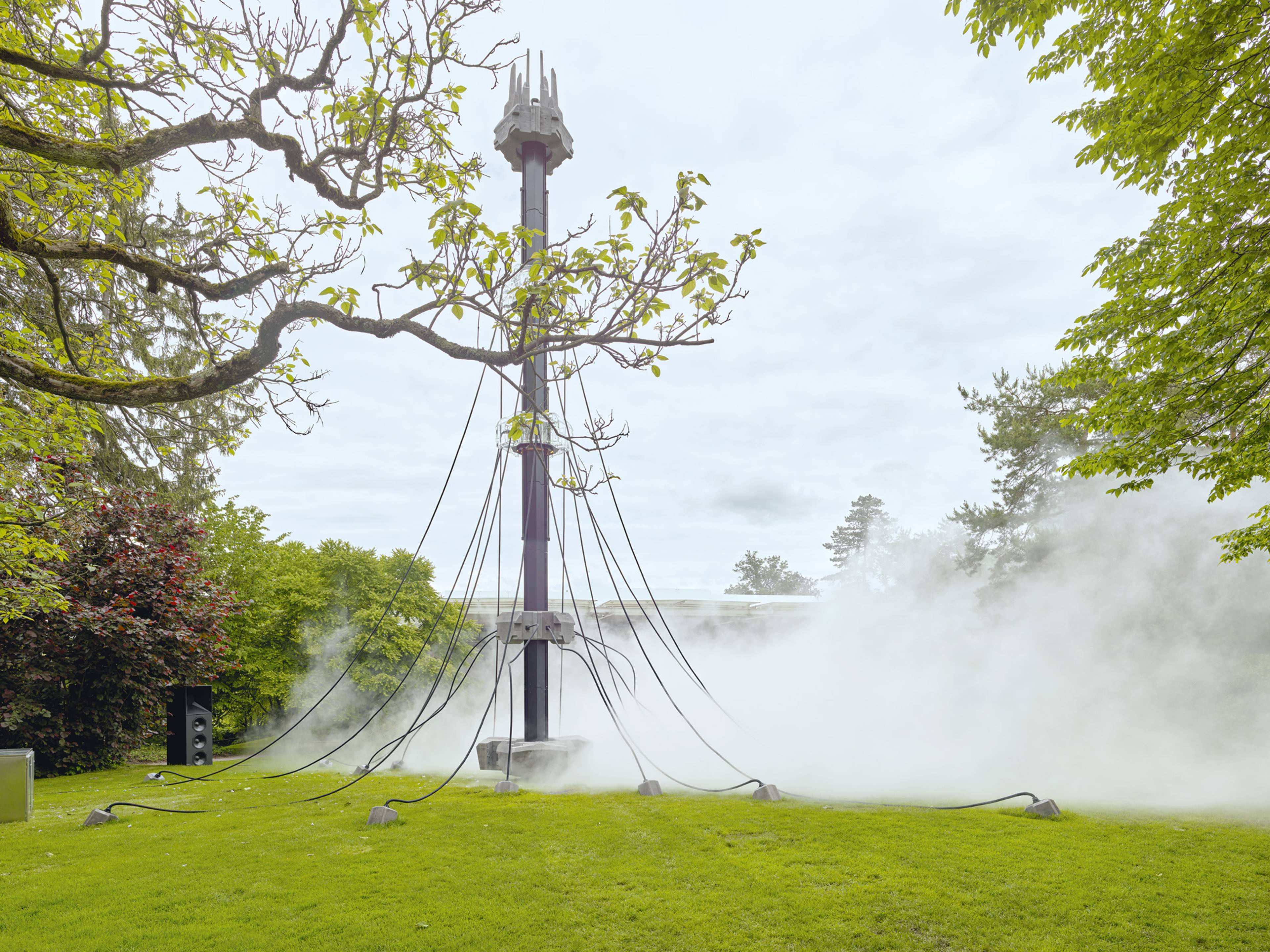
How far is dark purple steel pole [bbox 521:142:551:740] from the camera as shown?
9336 mm

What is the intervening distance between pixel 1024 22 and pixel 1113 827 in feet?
21.4

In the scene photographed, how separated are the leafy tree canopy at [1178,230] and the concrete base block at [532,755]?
6.64 m

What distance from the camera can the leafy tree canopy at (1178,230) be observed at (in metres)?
4.74

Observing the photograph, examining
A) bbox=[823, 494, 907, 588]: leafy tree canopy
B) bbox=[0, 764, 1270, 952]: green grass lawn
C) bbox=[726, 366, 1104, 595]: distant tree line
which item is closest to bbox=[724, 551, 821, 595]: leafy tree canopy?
bbox=[823, 494, 907, 588]: leafy tree canopy

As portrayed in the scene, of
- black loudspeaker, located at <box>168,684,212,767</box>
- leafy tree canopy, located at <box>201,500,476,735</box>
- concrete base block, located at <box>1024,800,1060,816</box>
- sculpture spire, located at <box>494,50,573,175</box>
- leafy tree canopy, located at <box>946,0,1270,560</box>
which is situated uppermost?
sculpture spire, located at <box>494,50,573,175</box>

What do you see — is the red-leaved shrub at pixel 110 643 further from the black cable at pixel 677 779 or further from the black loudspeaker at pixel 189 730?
the black cable at pixel 677 779

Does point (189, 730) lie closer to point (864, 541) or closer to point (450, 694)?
point (450, 694)

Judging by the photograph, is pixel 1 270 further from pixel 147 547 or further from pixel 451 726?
pixel 451 726

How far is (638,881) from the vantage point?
5023 mm

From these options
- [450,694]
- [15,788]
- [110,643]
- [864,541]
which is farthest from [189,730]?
[864,541]

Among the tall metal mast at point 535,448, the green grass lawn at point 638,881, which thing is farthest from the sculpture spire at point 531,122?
the green grass lawn at point 638,881

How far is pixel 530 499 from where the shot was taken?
947 cm

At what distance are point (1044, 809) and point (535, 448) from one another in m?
6.56

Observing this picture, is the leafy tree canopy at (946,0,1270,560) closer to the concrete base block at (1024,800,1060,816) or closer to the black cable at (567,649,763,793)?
the concrete base block at (1024,800,1060,816)
